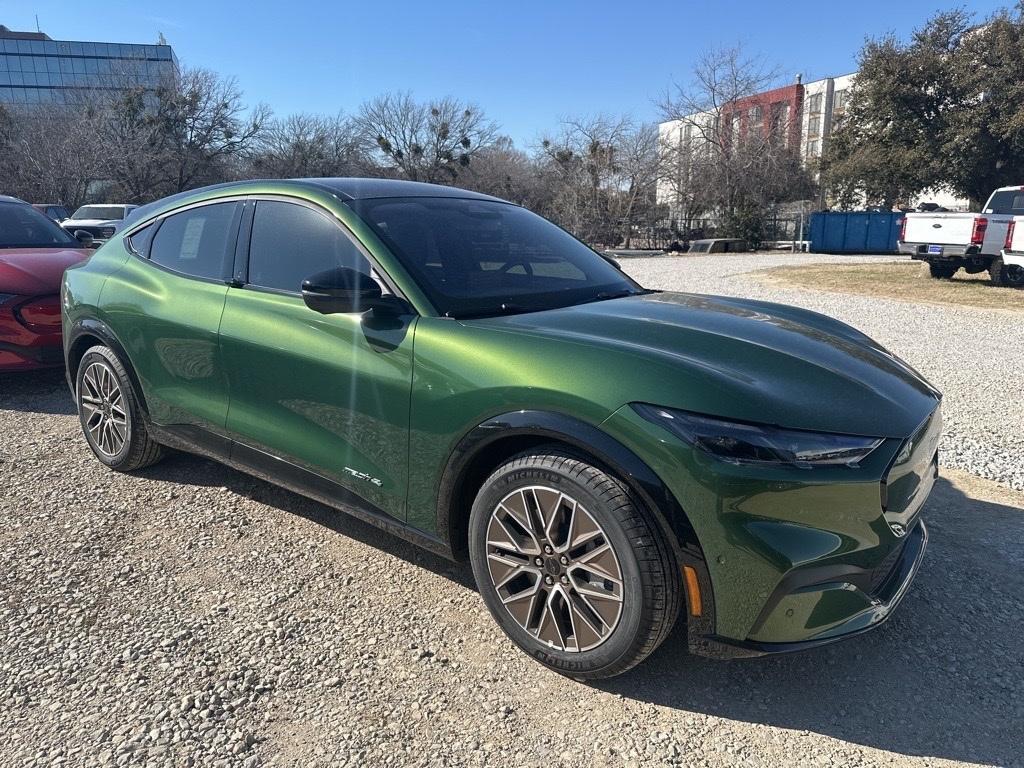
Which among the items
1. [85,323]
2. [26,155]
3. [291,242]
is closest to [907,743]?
[291,242]

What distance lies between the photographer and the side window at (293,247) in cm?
304

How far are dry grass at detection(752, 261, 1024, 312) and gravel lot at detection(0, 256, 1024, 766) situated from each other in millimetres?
11291

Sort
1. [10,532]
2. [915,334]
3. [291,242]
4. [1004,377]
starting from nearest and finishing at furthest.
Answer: [291,242] → [10,532] → [1004,377] → [915,334]

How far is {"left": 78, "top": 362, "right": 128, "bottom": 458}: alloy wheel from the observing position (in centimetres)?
405

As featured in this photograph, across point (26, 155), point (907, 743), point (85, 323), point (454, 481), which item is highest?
point (26, 155)

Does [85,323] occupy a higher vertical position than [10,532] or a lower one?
higher

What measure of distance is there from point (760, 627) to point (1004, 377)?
246 inches

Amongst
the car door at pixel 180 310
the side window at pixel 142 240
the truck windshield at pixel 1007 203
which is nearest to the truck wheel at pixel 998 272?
the truck windshield at pixel 1007 203

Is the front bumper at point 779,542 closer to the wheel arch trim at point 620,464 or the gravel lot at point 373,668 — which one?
the wheel arch trim at point 620,464

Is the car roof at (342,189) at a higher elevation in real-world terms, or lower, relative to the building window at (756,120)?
lower

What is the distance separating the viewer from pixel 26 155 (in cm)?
3216

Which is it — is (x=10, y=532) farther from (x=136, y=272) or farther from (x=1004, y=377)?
(x=1004, y=377)

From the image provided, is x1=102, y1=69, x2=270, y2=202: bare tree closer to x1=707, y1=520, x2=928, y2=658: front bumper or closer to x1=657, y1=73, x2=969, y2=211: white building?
x1=657, y1=73, x2=969, y2=211: white building

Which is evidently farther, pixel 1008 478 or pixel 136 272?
pixel 1008 478
